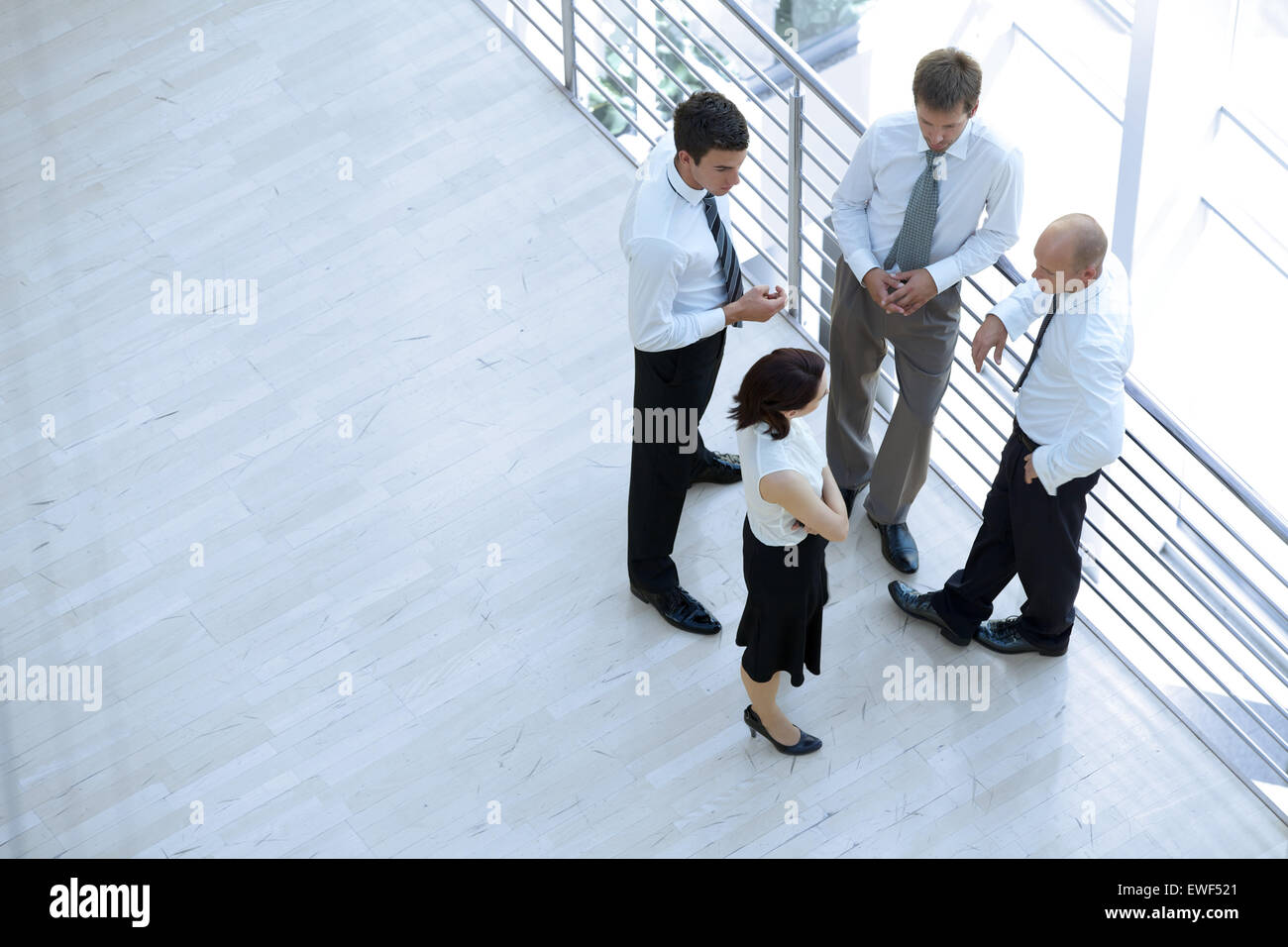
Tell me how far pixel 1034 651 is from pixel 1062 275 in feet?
3.80

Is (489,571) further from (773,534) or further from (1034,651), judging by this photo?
(1034,651)

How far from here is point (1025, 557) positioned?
3.77 metres

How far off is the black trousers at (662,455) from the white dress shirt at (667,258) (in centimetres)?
12

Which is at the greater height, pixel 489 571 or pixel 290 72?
pixel 290 72

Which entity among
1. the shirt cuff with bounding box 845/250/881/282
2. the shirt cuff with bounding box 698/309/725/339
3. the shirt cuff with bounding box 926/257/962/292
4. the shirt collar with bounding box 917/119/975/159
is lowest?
the shirt cuff with bounding box 698/309/725/339

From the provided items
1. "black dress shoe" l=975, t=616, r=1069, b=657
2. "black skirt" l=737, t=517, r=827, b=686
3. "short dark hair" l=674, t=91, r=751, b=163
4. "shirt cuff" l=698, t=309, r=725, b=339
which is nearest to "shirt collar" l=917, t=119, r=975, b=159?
"short dark hair" l=674, t=91, r=751, b=163

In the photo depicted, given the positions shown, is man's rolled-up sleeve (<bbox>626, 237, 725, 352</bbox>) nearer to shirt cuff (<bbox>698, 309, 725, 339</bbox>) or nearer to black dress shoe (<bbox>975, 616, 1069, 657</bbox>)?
shirt cuff (<bbox>698, 309, 725, 339</bbox>)

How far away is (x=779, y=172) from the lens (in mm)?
10609

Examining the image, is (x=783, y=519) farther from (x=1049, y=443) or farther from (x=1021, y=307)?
(x=1021, y=307)

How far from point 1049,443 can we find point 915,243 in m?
0.62

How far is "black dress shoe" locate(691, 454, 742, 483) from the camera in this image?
436cm

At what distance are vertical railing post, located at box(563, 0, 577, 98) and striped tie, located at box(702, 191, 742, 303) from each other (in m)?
1.85

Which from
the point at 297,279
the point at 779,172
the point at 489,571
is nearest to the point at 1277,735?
the point at 489,571

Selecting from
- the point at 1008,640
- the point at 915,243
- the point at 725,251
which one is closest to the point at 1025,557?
the point at 1008,640
